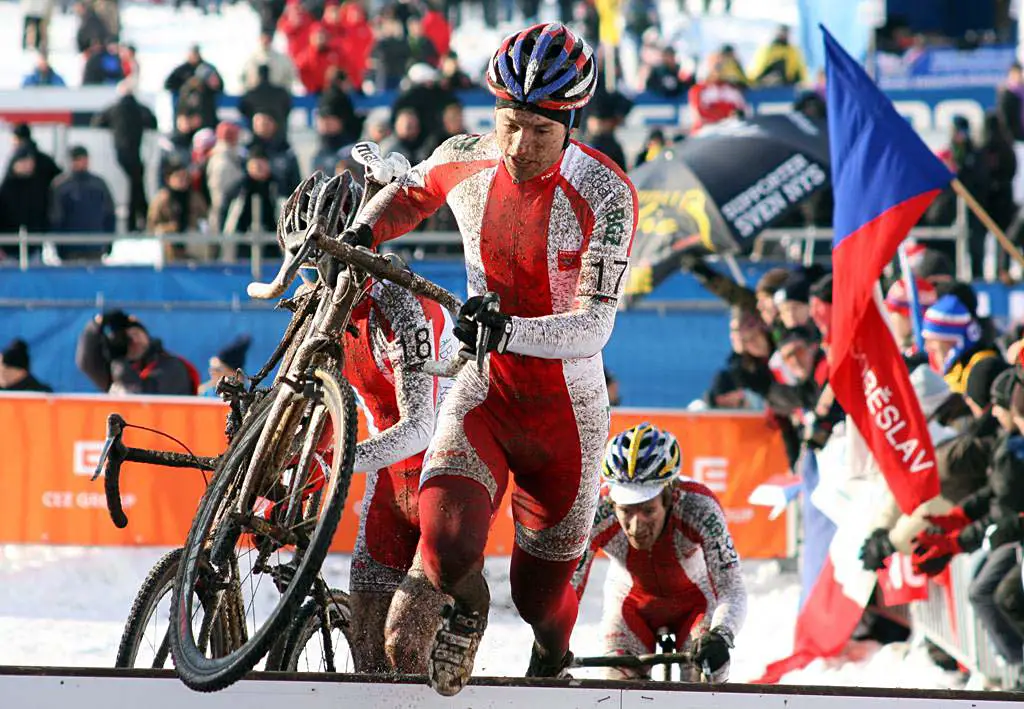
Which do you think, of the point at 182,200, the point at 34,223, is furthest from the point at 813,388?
the point at 34,223

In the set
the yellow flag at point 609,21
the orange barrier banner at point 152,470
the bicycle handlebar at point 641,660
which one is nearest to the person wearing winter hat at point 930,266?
the orange barrier banner at point 152,470

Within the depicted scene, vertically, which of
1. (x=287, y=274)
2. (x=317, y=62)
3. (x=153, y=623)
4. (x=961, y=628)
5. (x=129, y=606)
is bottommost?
(x=129, y=606)

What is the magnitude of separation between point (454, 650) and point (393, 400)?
1.55m

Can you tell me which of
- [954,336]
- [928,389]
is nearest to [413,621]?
[928,389]

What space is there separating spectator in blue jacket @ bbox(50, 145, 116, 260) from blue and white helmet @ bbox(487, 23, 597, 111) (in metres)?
9.74

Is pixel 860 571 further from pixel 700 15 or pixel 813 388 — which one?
pixel 700 15

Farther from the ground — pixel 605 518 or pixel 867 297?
pixel 867 297

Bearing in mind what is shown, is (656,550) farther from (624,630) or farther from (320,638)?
(320,638)

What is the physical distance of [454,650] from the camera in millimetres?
5309

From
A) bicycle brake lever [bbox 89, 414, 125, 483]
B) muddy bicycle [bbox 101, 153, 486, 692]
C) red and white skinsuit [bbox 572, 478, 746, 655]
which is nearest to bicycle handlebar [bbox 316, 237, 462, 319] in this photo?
muddy bicycle [bbox 101, 153, 486, 692]

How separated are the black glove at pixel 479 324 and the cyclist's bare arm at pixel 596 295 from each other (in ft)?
0.33

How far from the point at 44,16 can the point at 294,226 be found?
69.6 ft

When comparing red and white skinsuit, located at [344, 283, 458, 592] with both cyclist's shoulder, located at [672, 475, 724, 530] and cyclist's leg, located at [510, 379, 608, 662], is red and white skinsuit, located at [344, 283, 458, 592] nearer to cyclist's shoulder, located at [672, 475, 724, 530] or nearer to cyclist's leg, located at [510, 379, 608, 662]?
cyclist's leg, located at [510, 379, 608, 662]

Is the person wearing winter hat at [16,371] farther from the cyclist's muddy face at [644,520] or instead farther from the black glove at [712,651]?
the black glove at [712,651]
